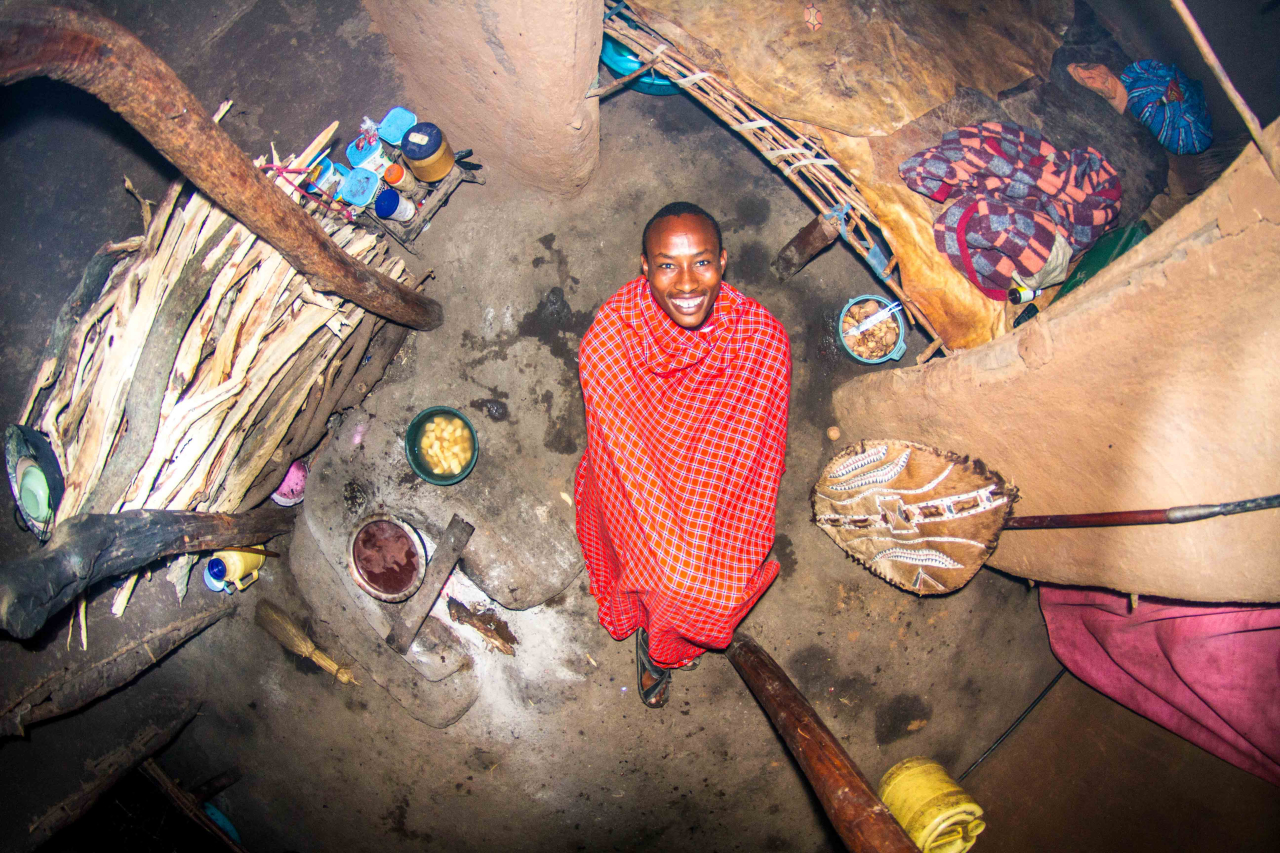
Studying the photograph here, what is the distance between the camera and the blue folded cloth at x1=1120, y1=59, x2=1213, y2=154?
12.3ft

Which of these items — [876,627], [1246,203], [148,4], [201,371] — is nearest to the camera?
[1246,203]

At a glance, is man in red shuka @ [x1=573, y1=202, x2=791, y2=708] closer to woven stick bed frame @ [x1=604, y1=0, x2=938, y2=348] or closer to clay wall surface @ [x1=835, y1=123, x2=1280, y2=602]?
woven stick bed frame @ [x1=604, y1=0, x2=938, y2=348]

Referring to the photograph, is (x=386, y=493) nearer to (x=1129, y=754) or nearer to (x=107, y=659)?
(x=107, y=659)

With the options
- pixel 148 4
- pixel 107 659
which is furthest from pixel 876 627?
pixel 148 4

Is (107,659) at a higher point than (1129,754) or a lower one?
higher

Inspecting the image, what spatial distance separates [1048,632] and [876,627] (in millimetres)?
1123

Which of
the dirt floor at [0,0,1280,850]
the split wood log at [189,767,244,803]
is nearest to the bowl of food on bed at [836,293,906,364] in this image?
the dirt floor at [0,0,1280,850]

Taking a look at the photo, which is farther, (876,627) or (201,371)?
(876,627)

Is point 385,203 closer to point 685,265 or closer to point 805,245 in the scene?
point 685,265

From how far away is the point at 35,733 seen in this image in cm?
288

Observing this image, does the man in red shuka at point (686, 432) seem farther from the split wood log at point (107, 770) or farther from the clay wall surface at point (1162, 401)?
the split wood log at point (107, 770)

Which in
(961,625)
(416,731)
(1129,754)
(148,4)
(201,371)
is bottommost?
(1129,754)

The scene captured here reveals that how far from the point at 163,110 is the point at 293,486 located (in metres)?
2.38

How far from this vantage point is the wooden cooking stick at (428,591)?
346cm
